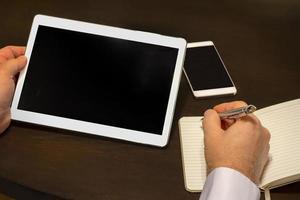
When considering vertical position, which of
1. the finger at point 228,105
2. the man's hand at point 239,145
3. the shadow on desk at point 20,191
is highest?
the finger at point 228,105

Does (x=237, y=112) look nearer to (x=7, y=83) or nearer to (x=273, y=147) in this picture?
(x=273, y=147)

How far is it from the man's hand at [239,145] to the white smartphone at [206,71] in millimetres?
87

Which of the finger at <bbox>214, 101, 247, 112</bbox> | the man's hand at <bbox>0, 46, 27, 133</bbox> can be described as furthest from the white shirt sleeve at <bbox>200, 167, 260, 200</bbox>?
the man's hand at <bbox>0, 46, 27, 133</bbox>

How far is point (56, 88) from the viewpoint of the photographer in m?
0.77

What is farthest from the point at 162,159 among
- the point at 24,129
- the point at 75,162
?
the point at 24,129

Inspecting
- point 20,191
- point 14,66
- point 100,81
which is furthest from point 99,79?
point 20,191

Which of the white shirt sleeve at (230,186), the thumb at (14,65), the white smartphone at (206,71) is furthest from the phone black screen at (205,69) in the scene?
the thumb at (14,65)

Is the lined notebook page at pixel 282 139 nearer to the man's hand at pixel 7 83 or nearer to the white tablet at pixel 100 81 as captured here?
the white tablet at pixel 100 81

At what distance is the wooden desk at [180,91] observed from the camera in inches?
28.5

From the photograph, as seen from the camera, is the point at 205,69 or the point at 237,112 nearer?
the point at 237,112

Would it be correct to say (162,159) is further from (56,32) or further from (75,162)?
(56,32)

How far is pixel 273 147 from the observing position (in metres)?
0.74

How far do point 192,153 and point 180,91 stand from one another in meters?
0.13

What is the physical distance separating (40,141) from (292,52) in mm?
535
